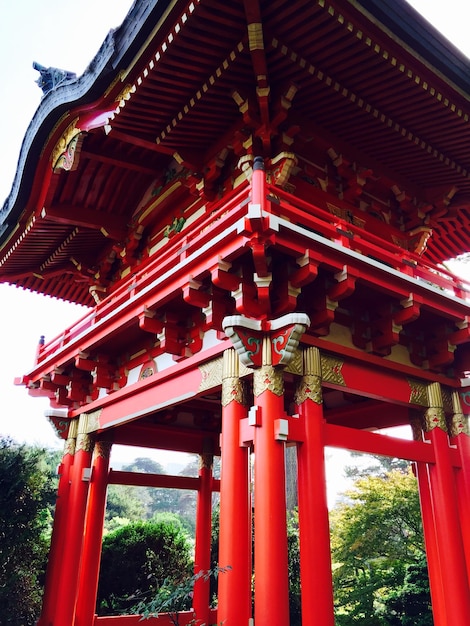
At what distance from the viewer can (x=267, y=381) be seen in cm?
519

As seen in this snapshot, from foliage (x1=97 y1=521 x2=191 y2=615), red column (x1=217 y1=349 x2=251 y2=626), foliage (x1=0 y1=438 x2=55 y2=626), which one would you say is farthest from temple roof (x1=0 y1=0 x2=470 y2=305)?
foliage (x1=97 y1=521 x2=191 y2=615)

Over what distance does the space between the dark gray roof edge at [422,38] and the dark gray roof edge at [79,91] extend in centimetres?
247

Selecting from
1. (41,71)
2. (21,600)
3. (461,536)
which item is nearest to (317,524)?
(461,536)

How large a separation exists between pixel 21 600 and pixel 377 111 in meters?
9.39

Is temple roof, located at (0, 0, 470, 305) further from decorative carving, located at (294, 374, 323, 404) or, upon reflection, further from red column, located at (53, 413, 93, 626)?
red column, located at (53, 413, 93, 626)

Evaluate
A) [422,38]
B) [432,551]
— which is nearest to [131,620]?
[432,551]

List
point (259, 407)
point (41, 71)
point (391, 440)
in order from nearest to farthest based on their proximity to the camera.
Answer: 1. point (259, 407)
2. point (391, 440)
3. point (41, 71)

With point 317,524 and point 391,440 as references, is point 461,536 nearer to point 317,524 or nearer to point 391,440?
point 391,440

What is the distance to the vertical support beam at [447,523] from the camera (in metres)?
5.63

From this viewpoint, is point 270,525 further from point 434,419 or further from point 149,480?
point 149,480

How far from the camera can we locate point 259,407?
5086 mm

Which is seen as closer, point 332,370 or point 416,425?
point 332,370

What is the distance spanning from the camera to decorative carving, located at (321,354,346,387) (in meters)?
5.78

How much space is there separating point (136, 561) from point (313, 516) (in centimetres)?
819
